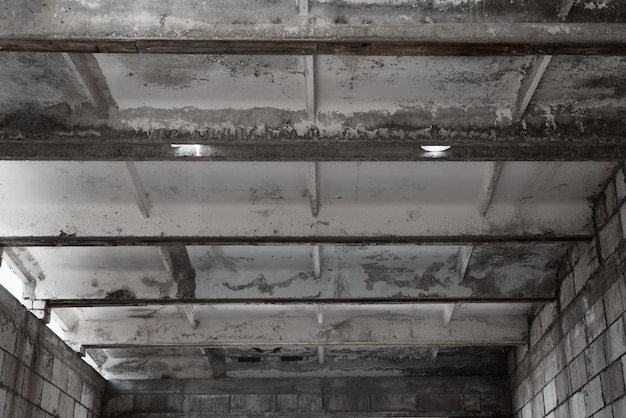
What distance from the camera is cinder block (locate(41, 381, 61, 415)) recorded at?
1101cm

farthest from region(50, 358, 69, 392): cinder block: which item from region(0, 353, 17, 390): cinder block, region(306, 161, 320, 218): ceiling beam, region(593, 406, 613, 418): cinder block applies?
region(593, 406, 613, 418): cinder block

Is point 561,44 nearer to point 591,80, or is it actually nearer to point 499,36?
point 499,36

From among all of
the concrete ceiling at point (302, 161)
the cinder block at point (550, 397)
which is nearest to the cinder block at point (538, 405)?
the cinder block at point (550, 397)

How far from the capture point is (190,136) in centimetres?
634

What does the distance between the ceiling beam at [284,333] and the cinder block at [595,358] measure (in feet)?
10.7

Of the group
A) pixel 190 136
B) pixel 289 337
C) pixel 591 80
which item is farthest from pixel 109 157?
pixel 289 337

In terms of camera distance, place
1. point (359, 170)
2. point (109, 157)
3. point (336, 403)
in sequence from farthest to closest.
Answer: point (336, 403), point (359, 170), point (109, 157)

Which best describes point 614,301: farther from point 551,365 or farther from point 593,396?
point 551,365

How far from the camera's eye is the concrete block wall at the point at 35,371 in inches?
375

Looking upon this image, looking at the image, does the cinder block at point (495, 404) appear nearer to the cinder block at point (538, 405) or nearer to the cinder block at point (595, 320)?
the cinder block at point (538, 405)

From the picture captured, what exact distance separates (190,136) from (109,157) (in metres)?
0.94

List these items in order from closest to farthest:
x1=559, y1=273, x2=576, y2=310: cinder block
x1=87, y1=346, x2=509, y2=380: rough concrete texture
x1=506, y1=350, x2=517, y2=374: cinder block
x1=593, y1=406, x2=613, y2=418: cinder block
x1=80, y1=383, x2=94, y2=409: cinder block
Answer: x1=593, y1=406, x2=613, y2=418: cinder block
x1=559, y1=273, x2=576, y2=310: cinder block
x1=80, y1=383, x2=94, y2=409: cinder block
x1=506, y1=350, x2=517, y2=374: cinder block
x1=87, y1=346, x2=509, y2=380: rough concrete texture

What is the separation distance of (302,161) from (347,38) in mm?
2292

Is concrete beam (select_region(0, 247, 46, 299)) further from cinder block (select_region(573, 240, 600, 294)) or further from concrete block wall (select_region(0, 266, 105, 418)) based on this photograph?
cinder block (select_region(573, 240, 600, 294))
